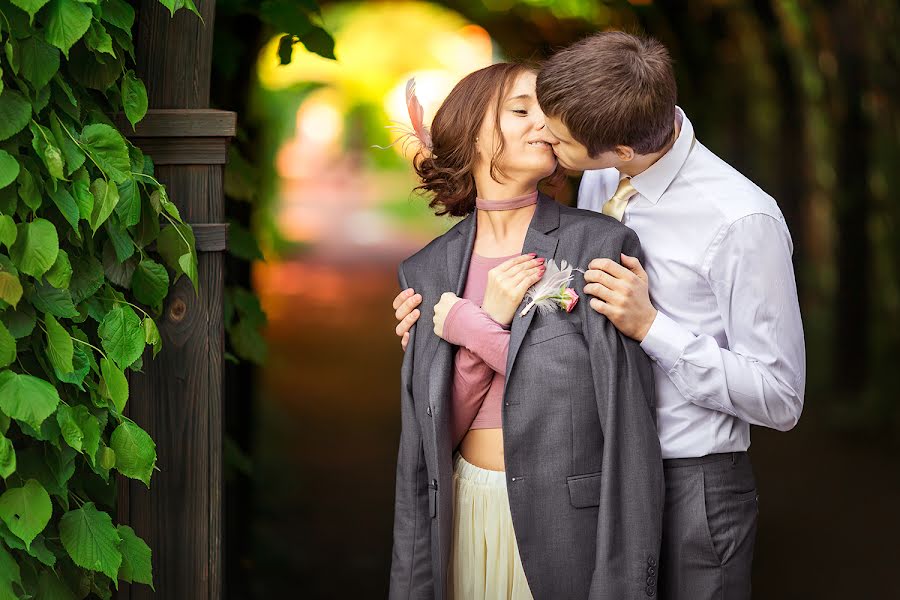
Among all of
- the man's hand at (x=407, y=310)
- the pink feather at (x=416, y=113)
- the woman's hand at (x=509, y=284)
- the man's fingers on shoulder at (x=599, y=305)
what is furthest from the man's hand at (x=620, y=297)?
the pink feather at (x=416, y=113)

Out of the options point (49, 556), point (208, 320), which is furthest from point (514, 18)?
point (49, 556)

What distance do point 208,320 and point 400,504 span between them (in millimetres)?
646

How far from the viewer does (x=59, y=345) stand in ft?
7.14

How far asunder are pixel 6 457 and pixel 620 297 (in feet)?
4.17

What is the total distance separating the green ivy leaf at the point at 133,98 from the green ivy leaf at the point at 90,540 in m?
0.85

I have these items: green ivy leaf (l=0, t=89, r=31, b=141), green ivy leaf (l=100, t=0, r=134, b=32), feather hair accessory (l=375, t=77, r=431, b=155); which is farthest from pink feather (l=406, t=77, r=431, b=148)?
green ivy leaf (l=0, t=89, r=31, b=141)

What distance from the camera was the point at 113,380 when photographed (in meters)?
2.27

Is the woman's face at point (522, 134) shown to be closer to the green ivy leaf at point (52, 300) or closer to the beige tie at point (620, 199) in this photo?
the beige tie at point (620, 199)

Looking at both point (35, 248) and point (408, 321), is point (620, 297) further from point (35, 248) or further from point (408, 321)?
point (35, 248)

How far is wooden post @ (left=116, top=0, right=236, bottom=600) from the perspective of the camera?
8.43ft

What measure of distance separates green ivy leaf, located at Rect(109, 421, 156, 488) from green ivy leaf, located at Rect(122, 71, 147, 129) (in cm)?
67

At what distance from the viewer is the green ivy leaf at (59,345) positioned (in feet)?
7.14

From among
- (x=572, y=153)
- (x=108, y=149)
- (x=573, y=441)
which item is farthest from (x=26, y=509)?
(x=572, y=153)

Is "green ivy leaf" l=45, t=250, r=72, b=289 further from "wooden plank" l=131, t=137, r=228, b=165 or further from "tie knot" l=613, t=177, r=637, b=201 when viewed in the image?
"tie knot" l=613, t=177, r=637, b=201
